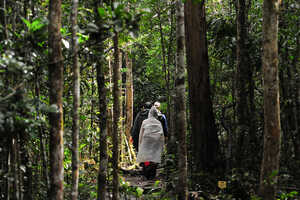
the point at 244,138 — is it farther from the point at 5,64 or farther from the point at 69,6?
the point at 5,64

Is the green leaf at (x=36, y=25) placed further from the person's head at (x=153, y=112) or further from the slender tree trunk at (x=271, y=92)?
the person's head at (x=153, y=112)

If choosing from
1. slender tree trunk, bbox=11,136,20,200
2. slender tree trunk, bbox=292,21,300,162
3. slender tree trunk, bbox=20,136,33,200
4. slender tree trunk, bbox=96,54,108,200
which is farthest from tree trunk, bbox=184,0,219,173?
slender tree trunk, bbox=11,136,20,200

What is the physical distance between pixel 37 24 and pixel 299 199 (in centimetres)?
436

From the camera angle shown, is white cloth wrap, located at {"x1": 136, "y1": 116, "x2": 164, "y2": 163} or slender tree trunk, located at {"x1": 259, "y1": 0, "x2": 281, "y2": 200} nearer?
slender tree trunk, located at {"x1": 259, "y1": 0, "x2": 281, "y2": 200}

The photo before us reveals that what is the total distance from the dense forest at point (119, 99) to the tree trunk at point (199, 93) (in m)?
0.02

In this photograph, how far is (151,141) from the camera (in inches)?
423

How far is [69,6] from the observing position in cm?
497

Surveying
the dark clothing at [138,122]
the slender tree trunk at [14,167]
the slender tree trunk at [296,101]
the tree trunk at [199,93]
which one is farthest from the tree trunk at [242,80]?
the dark clothing at [138,122]

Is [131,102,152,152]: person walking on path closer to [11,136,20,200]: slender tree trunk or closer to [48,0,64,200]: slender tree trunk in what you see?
[48,0,64,200]: slender tree trunk

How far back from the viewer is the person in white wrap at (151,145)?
1054cm

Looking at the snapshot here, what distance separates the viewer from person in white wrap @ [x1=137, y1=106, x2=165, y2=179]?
34.6ft

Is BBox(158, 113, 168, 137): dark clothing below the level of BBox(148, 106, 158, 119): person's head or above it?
below

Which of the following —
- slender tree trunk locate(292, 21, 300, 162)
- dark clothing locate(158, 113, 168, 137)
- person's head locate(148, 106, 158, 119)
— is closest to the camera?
slender tree trunk locate(292, 21, 300, 162)

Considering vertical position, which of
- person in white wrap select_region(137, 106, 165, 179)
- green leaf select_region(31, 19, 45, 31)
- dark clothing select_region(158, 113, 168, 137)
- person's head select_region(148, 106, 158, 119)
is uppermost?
green leaf select_region(31, 19, 45, 31)
